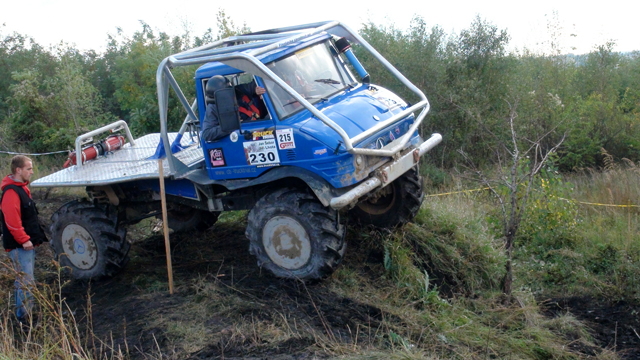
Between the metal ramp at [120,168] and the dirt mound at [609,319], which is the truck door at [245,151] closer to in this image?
the metal ramp at [120,168]

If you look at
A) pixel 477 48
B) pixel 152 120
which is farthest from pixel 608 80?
pixel 152 120

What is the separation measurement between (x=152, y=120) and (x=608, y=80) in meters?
14.7

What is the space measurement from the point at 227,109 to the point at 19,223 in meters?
2.62

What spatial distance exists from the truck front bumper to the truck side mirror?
1347 mm

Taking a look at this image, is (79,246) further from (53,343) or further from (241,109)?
(241,109)

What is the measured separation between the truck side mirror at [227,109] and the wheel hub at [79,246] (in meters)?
2.68

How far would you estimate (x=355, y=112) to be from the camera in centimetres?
610

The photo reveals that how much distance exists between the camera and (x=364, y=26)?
17234mm

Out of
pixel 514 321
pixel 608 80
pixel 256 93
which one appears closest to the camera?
pixel 514 321

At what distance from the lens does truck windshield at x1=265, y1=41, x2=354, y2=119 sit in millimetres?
6059

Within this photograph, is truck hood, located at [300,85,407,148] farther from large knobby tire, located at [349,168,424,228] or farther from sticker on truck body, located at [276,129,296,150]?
large knobby tire, located at [349,168,424,228]

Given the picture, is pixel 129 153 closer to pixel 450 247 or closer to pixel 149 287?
pixel 149 287

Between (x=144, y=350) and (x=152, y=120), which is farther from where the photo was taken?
(x=152, y=120)

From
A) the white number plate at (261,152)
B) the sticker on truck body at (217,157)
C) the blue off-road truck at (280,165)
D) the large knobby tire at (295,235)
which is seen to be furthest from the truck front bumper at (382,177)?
the sticker on truck body at (217,157)
